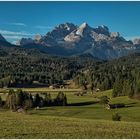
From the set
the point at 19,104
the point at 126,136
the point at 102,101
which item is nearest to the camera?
the point at 126,136

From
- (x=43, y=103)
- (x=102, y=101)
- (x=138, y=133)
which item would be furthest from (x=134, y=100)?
(x=138, y=133)

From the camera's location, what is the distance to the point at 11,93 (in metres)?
178

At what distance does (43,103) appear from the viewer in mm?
191875

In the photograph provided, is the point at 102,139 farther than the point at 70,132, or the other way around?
the point at 70,132

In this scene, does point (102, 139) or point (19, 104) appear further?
point (19, 104)

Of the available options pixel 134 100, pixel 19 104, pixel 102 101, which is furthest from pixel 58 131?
pixel 134 100

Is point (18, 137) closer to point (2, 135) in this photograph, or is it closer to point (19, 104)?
point (2, 135)

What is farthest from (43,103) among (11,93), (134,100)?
(134,100)

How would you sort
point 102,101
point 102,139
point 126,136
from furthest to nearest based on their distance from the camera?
point 102,101 < point 126,136 < point 102,139

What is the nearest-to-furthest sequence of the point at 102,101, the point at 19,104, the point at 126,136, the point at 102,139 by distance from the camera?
the point at 102,139 → the point at 126,136 → the point at 19,104 → the point at 102,101

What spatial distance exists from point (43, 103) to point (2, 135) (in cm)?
15710

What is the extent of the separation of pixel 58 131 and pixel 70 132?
1.26 m

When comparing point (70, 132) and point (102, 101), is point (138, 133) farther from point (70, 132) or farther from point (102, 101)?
point (102, 101)

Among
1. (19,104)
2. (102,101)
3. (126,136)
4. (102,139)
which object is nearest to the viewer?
(102,139)
